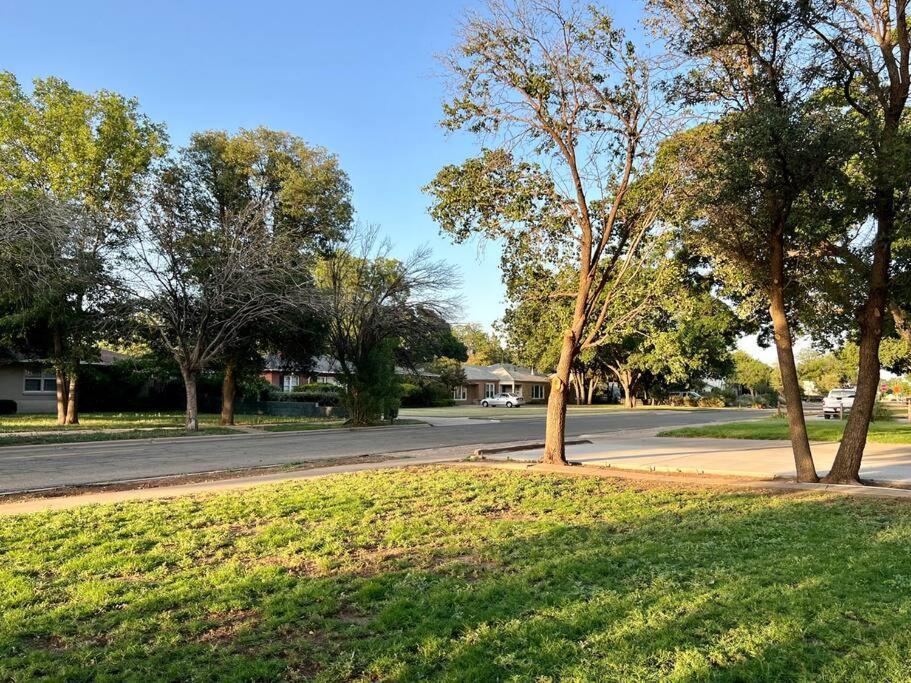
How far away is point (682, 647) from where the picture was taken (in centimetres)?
373

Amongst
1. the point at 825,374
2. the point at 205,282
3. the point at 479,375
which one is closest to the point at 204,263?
the point at 205,282

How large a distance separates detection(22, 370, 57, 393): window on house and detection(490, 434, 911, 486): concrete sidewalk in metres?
30.8

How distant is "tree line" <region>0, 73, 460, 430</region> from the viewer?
22.5 metres

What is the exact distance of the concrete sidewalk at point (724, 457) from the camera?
12225 millimetres

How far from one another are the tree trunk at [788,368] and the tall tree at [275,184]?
19618 mm

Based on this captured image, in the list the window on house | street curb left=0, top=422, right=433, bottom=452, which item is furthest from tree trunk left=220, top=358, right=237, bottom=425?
the window on house

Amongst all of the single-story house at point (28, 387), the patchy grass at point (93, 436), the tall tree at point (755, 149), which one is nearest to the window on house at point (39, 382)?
the single-story house at point (28, 387)

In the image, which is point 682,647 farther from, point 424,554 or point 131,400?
point 131,400

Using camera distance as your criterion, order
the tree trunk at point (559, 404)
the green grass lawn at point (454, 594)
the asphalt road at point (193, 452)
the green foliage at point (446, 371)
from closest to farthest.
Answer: the green grass lawn at point (454, 594) → the asphalt road at point (193, 452) → the tree trunk at point (559, 404) → the green foliage at point (446, 371)

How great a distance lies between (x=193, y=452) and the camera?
16.3 m

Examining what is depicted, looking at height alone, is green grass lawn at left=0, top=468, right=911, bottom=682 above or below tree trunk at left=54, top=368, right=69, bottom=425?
below

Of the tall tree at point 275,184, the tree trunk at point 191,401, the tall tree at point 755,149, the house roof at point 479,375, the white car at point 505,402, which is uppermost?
the tall tree at point 275,184

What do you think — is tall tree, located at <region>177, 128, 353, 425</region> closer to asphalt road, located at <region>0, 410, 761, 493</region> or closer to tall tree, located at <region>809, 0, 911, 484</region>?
asphalt road, located at <region>0, 410, 761, 493</region>

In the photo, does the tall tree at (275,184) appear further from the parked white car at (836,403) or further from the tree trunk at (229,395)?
the parked white car at (836,403)
